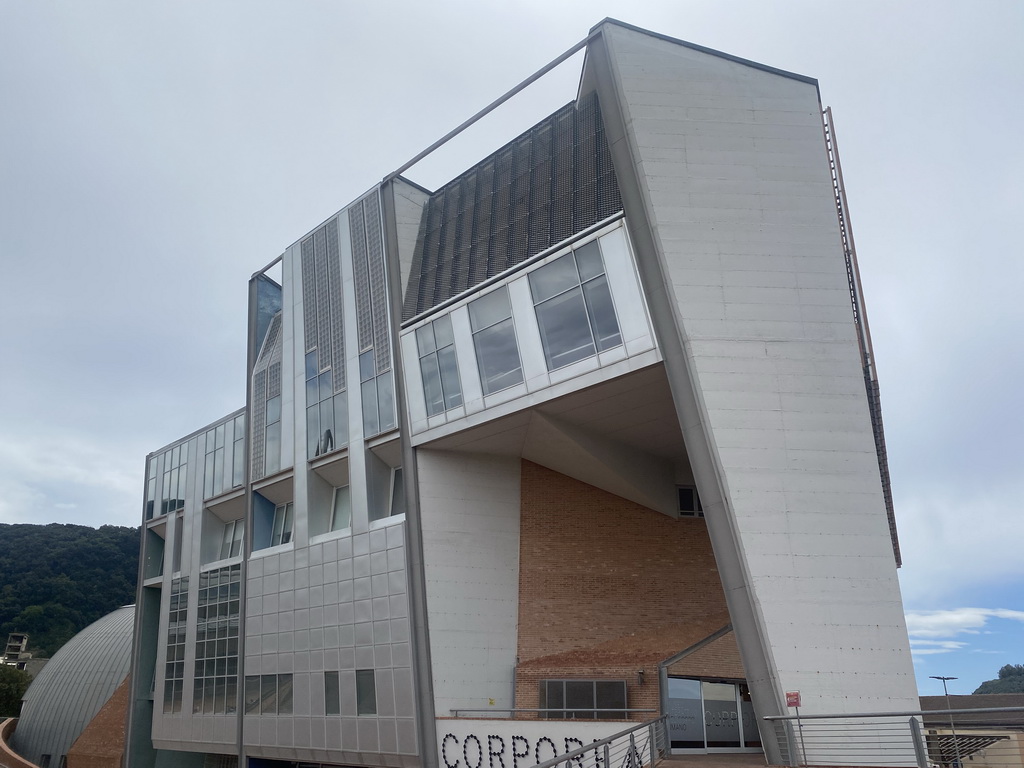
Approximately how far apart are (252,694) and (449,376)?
45.6 feet

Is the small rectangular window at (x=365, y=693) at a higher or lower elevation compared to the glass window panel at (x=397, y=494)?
lower

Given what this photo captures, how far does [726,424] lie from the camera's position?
17.8m

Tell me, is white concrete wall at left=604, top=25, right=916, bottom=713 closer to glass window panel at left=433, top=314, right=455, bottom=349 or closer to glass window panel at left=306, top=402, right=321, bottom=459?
glass window panel at left=433, top=314, right=455, bottom=349

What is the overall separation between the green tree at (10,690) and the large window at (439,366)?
62.8 meters

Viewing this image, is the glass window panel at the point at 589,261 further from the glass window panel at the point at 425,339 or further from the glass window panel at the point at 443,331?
the glass window panel at the point at 425,339

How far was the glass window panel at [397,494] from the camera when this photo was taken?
85.1ft

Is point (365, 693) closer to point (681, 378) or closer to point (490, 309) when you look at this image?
point (490, 309)

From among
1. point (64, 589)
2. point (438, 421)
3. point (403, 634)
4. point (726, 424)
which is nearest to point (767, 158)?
point (726, 424)

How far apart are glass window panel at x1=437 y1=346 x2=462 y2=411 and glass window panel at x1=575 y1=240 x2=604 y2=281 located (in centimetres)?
499

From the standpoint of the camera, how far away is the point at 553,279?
21.7m

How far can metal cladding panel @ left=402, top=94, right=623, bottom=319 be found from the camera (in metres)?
21.9

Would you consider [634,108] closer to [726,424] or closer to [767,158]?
[767,158]

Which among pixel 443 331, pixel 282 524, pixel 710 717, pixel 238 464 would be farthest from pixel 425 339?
pixel 238 464

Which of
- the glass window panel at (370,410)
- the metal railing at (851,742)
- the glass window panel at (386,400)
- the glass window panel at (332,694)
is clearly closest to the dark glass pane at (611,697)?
the metal railing at (851,742)
